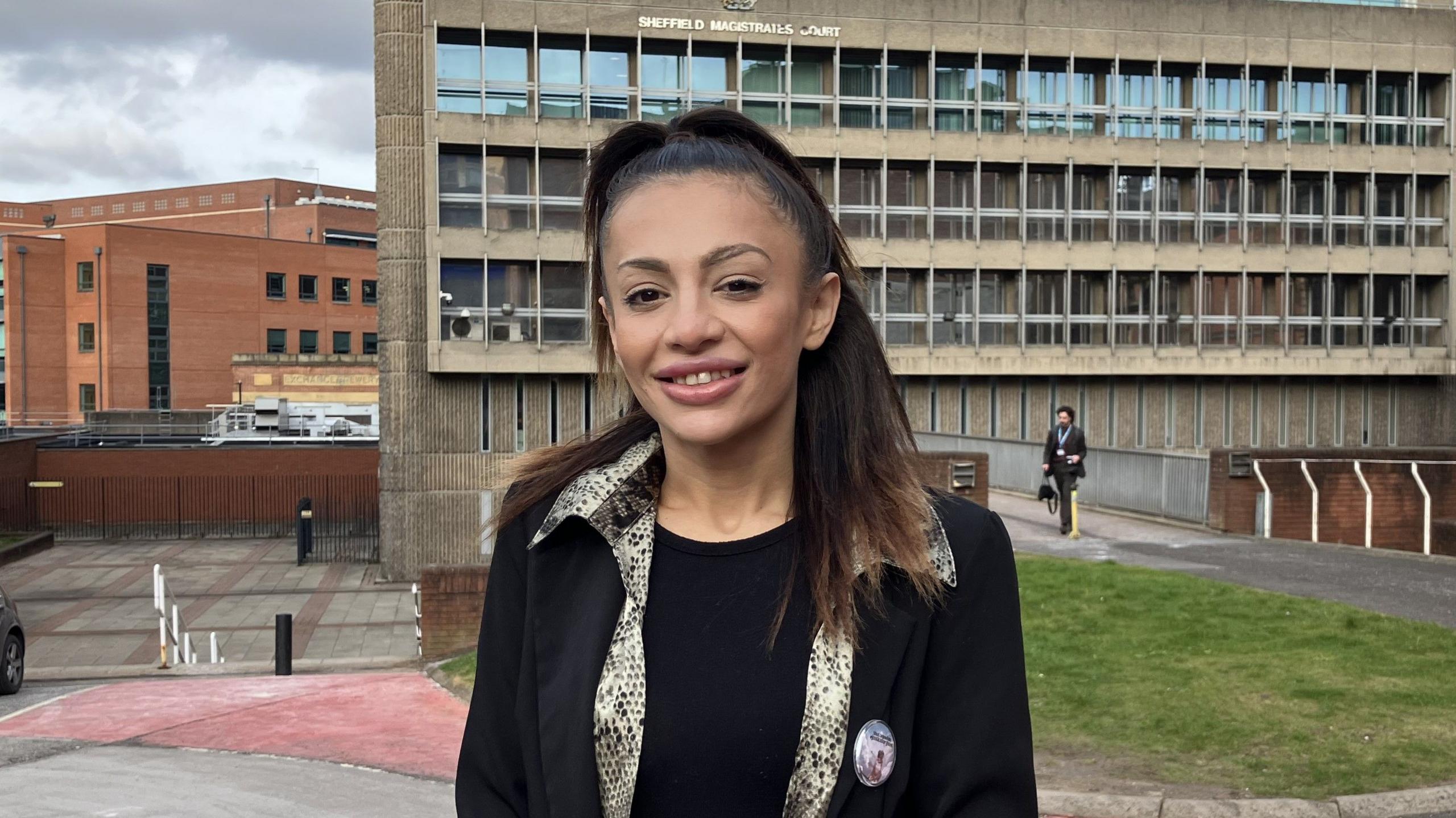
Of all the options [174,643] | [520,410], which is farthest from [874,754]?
[520,410]

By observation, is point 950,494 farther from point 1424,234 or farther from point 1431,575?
point 1424,234

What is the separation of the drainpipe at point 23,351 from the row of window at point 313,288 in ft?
39.8

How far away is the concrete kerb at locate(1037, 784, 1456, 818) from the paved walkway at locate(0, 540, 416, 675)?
1603cm

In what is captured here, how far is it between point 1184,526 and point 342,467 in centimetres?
2886

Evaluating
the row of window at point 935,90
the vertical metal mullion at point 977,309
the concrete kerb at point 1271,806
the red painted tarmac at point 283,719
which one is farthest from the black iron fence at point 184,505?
the concrete kerb at point 1271,806

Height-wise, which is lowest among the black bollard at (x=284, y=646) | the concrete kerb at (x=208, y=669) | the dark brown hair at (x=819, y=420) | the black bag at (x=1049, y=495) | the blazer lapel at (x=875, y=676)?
the concrete kerb at (x=208, y=669)

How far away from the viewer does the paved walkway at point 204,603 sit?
74.4 feet

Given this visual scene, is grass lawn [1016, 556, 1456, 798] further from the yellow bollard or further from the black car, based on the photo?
the black car

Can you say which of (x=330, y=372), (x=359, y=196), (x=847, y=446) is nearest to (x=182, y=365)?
(x=330, y=372)

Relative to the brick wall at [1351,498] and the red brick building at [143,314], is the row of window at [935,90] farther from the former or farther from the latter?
the red brick building at [143,314]

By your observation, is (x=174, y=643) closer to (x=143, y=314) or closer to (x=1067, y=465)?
(x=1067, y=465)

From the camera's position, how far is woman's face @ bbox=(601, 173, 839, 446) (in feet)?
7.72

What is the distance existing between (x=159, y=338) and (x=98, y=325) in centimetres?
300

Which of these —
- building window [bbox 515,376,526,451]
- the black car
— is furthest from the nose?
building window [bbox 515,376,526,451]
